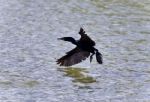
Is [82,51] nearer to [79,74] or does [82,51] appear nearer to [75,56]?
[75,56]

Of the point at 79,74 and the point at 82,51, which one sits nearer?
the point at 82,51

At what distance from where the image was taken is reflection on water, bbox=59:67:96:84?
38.5 ft

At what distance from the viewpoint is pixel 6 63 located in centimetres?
1303

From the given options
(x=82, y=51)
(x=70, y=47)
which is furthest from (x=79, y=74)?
(x=70, y=47)

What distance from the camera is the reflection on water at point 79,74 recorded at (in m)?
11.8

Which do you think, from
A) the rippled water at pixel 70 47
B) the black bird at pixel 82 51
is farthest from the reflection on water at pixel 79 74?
the black bird at pixel 82 51

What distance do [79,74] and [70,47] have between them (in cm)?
283

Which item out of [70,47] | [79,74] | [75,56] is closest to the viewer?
[75,56]

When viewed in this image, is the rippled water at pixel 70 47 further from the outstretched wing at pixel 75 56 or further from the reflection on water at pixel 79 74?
the outstretched wing at pixel 75 56

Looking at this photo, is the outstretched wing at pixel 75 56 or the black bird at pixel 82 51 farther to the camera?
the black bird at pixel 82 51

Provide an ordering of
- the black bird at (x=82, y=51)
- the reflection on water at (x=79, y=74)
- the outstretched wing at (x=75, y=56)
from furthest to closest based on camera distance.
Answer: the reflection on water at (x=79, y=74) → the black bird at (x=82, y=51) → the outstretched wing at (x=75, y=56)

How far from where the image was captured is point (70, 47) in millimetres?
14945

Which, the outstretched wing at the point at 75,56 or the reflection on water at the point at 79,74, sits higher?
the outstretched wing at the point at 75,56

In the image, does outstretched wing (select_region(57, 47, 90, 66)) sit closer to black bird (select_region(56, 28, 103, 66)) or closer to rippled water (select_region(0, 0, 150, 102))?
black bird (select_region(56, 28, 103, 66))
